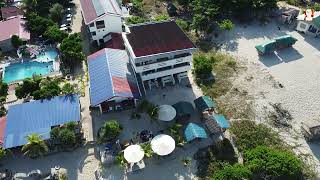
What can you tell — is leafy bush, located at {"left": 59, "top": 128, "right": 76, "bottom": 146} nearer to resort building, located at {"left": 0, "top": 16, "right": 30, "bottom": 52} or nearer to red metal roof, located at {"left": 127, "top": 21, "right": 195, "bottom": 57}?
red metal roof, located at {"left": 127, "top": 21, "right": 195, "bottom": 57}

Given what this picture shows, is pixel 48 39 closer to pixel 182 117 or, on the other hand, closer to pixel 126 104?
pixel 126 104

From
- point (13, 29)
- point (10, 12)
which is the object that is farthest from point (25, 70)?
point (10, 12)

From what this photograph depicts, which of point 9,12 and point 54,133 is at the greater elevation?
point 9,12

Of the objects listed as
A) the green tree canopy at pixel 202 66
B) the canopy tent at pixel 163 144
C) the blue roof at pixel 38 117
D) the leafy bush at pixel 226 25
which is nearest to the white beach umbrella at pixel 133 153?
the canopy tent at pixel 163 144

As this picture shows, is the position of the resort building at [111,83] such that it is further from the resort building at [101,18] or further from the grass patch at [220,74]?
the grass patch at [220,74]

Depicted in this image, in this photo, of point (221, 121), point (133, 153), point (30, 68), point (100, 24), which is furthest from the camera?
point (100, 24)

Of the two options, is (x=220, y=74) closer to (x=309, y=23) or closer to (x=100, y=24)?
(x=309, y=23)
